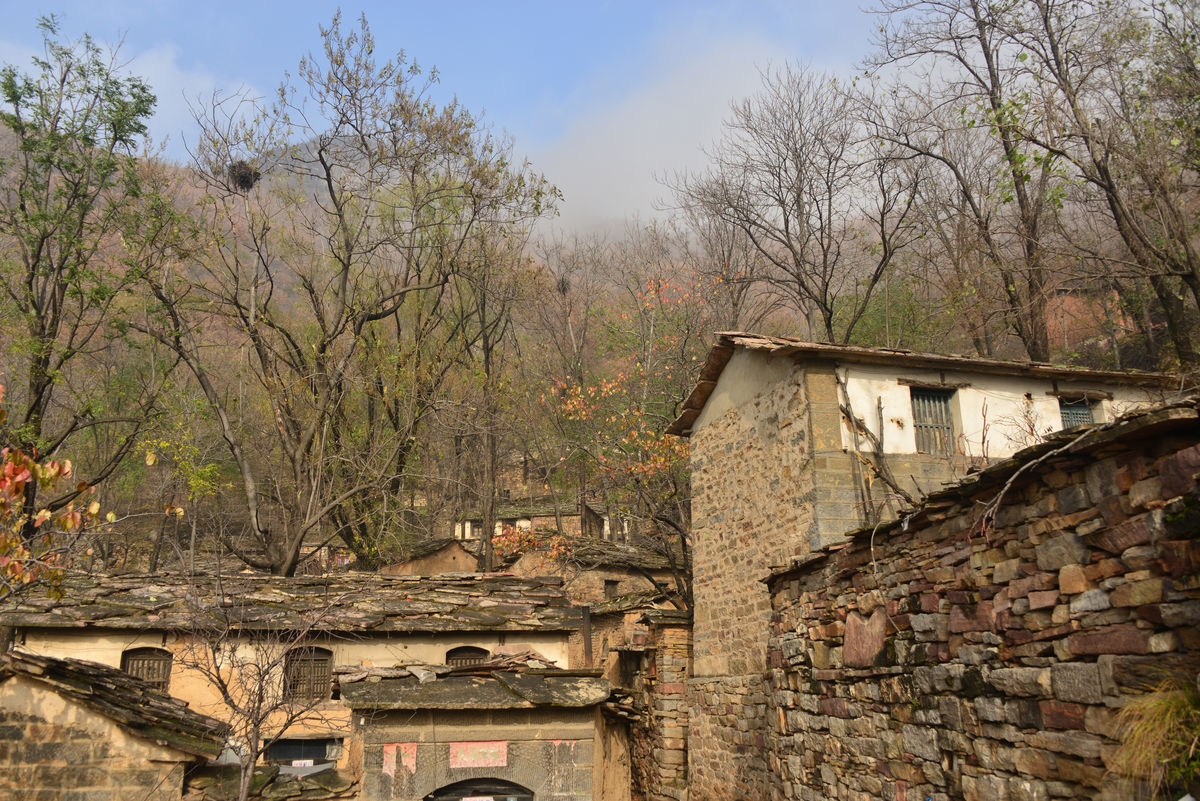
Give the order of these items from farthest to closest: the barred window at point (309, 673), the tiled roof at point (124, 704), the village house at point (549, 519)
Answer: the village house at point (549, 519) → the barred window at point (309, 673) → the tiled roof at point (124, 704)

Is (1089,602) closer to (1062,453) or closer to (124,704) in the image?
(1062,453)

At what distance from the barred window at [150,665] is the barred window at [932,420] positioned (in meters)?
12.2

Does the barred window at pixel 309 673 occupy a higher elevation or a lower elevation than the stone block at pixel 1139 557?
lower

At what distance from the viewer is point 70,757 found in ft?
32.2

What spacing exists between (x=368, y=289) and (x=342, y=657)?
12164 mm

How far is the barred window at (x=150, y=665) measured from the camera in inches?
533

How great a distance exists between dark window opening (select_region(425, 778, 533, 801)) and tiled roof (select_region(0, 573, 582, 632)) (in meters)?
3.23

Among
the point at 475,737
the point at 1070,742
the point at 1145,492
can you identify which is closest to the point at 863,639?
the point at 1070,742

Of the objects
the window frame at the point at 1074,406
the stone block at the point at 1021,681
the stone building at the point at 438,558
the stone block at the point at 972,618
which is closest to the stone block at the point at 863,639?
the stone block at the point at 972,618

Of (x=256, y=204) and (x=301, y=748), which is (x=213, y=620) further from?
(x=256, y=204)

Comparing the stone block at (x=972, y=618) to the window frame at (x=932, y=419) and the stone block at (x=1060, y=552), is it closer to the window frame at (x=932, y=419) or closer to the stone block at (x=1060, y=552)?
the stone block at (x=1060, y=552)

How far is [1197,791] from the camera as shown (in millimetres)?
3594

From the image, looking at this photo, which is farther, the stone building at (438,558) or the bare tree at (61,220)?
the stone building at (438,558)

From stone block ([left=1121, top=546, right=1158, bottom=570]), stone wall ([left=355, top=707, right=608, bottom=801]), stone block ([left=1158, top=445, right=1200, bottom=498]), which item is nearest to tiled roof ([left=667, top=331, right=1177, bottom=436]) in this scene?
stone wall ([left=355, top=707, right=608, bottom=801])
